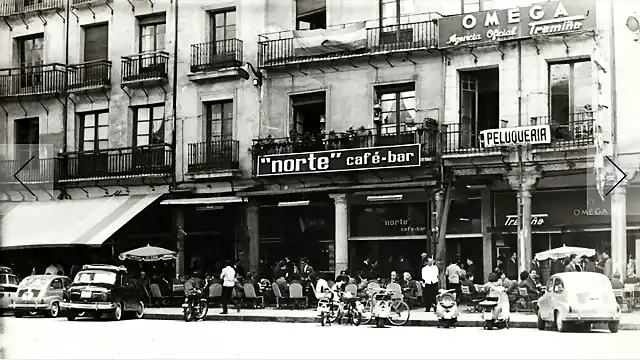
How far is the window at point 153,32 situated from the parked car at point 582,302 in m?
14.6

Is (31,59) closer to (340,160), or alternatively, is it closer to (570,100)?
(340,160)

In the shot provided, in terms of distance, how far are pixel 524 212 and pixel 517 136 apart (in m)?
1.96

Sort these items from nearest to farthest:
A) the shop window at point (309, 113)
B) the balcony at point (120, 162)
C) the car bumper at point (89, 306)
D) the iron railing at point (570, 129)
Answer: the iron railing at point (570, 129) → the car bumper at point (89, 306) → the shop window at point (309, 113) → the balcony at point (120, 162)

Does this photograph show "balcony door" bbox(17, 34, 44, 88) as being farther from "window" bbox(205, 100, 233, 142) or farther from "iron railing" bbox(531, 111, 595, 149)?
"iron railing" bbox(531, 111, 595, 149)

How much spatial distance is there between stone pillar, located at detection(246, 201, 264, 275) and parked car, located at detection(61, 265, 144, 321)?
14.1 feet

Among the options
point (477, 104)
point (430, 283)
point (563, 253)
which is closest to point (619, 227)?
point (563, 253)

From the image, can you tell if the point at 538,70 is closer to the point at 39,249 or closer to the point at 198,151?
the point at 198,151

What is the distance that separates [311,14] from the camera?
90.7 feet

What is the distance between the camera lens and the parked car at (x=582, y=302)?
19391 mm

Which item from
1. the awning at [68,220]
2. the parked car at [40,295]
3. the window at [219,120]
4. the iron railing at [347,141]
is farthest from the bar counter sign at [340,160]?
the parked car at [40,295]

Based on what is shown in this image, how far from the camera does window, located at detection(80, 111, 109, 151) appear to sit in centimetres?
3050

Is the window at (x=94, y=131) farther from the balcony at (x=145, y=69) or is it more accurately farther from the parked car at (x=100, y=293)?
the parked car at (x=100, y=293)

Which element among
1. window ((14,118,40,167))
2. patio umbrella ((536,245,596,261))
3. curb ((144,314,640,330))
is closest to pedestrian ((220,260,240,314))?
curb ((144,314,640,330))

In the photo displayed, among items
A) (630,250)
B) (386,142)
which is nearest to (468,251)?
(386,142)
